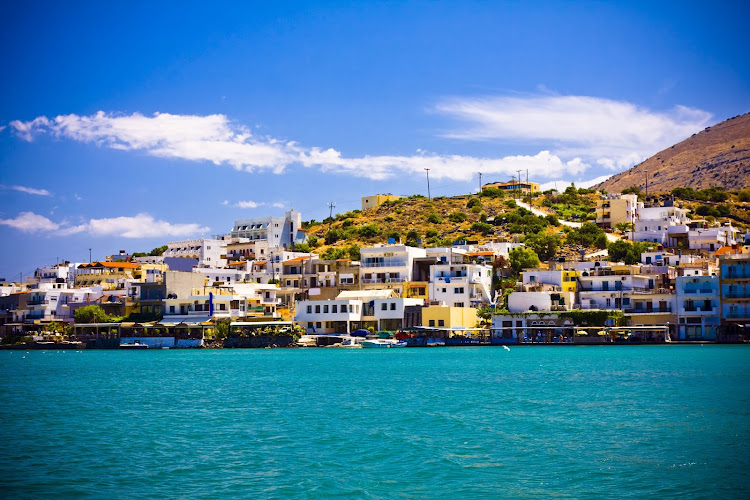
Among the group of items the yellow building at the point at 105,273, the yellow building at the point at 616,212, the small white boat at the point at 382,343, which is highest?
the yellow building at the point at 616,212

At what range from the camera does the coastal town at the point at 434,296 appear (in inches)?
2891

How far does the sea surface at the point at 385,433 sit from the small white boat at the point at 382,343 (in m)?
25.1

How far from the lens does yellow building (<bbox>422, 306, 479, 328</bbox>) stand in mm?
75750

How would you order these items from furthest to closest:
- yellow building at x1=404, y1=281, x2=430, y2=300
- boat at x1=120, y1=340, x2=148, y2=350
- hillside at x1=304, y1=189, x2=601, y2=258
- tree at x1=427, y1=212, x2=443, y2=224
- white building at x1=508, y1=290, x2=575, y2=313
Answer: tree at x1=427, y1=212, x2=443, y2=224 → hillside at x1=304, y1=189, x2=601, y2=258 → boat at x1=120, y1=340, x2=148, y2=350 → yellow building at x1=404, y1=281, x2=430, y2=300 → white building at x1=508, y1=290, x2=575, y2=313

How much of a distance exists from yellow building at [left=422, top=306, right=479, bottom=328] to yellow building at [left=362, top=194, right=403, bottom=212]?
225ft

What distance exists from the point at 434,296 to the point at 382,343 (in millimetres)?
8812

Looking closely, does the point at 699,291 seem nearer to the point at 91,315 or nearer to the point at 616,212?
the point at 616,212

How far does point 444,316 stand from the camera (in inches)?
2985

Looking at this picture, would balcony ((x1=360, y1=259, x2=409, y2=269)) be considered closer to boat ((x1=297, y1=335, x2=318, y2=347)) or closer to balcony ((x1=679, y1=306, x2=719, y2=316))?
boat ((x1=297, y1=335, x2=318, y2=347))

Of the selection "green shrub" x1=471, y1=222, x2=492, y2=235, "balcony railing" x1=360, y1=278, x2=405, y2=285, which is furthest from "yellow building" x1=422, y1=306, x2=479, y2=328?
"green shrub" x1=471, y1=222, x2=492, y2=235

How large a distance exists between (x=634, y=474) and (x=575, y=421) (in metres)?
8.28

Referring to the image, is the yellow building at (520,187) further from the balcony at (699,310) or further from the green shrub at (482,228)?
the balcony at (699,310)

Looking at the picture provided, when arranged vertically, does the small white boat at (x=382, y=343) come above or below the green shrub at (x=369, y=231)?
below

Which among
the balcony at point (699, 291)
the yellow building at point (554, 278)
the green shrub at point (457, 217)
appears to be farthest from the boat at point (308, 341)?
the green shrub at point (457, 217)
